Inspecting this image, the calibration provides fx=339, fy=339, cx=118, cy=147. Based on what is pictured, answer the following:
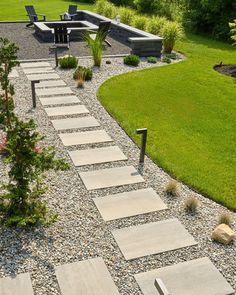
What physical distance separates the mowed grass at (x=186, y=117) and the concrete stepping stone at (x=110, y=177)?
2.66 ft

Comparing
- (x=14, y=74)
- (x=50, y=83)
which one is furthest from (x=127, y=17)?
(x=50, y=83)

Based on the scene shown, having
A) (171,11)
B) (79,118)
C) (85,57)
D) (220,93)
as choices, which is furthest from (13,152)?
(171,11)

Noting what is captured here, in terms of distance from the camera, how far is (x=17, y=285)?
411 cm

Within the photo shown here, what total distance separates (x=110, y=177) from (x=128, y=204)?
33.8 inches

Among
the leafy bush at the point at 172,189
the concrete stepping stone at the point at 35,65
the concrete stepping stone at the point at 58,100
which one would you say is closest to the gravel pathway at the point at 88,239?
the leafy bush at the point at 172,189

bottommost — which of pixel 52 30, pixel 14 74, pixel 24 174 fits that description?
pixel 14 74

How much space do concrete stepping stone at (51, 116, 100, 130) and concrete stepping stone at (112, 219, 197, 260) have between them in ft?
12.3

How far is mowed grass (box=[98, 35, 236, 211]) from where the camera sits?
6.86 metres

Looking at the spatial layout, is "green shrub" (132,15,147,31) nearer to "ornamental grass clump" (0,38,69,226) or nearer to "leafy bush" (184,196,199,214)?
"leafy bush" (184,196,199,214)

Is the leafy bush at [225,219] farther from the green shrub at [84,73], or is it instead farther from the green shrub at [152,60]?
the green shrub at [152,60]

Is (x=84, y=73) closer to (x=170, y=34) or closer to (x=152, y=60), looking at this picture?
(x=152, y=60)

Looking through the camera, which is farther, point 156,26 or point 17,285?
point 156,26

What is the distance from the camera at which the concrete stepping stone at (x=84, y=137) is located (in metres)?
7.61

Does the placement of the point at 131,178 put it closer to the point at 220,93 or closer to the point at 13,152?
the point at 13,152
